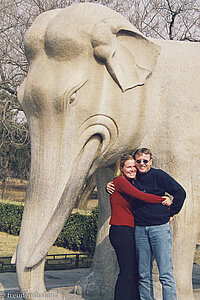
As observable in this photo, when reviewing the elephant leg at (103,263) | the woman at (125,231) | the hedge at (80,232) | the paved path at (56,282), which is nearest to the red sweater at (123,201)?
the woman at (125,231)

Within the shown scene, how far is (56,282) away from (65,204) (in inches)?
108

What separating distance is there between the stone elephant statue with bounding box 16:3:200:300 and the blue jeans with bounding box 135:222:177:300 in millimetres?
328

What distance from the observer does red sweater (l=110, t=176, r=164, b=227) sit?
12.0ft

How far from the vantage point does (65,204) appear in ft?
11.9

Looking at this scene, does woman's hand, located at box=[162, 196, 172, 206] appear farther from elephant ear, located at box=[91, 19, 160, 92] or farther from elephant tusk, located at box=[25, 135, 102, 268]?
elephant ear, located at box=[91, 19, 160, 92]

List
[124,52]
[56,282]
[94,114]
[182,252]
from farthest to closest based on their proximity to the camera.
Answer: [56,282] → [182,252] → [124,52] → [94,114]

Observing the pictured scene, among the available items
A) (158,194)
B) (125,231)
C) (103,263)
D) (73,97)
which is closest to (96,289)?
(103,263)

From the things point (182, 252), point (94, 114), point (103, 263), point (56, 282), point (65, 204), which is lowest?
point (56, 282)

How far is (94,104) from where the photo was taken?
12.1ft

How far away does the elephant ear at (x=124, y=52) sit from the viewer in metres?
3.66

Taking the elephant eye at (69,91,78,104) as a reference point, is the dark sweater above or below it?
below

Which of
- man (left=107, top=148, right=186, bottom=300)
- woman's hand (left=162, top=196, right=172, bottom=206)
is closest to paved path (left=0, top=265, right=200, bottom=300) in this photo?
man (left=107, top=148, right=186, bottom=300)

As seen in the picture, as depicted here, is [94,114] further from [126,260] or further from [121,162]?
[126,260]

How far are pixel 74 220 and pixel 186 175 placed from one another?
6838 mm
